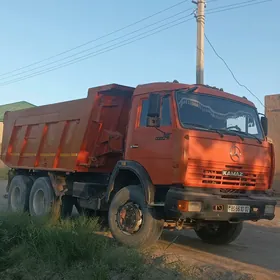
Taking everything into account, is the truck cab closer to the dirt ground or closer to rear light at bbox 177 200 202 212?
rear light at bbox 177 200 202 212

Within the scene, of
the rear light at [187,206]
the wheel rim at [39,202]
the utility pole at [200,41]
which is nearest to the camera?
the rear light at [187,206]

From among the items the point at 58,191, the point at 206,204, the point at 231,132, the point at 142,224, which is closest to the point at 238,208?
the point at 206,204

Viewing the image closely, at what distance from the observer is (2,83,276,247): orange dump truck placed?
6719 mm

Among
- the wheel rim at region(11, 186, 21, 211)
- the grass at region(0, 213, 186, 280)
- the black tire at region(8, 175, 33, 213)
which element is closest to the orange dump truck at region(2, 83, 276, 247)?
the grass at region(0, 213, 186, 280)

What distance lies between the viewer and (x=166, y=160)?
6.90 meters

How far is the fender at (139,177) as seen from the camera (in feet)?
22.9

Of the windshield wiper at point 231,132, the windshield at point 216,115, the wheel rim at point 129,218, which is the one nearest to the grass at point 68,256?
the wheel rim at point 129,218

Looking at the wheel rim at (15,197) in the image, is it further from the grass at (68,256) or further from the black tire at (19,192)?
the grass at (68,256)

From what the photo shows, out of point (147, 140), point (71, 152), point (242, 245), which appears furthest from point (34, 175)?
point (242, 245)

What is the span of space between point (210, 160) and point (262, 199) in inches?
49.4

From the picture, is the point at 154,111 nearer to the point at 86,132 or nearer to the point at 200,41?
the point at 86,132

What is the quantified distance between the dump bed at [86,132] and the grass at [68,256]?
236cm

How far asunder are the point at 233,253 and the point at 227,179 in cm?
151

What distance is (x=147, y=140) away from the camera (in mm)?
7395
